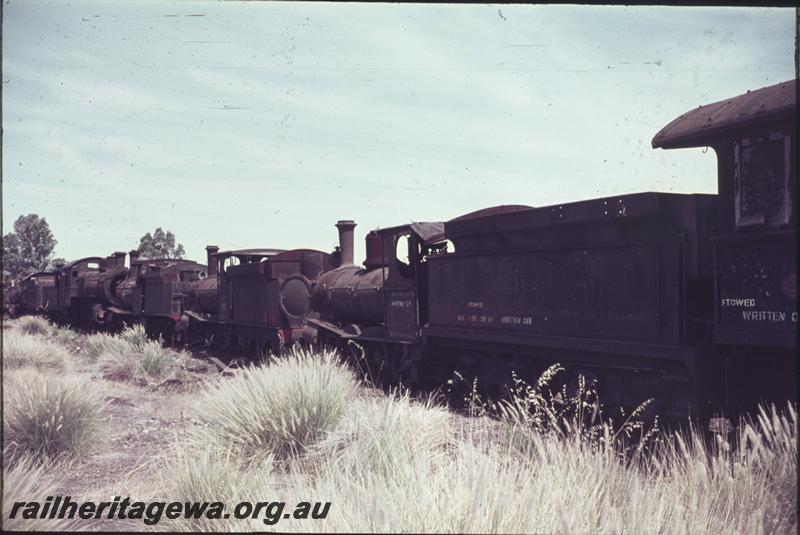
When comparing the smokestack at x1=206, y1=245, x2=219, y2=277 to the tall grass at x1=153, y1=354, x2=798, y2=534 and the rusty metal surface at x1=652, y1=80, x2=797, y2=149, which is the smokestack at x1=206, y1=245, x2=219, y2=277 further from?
the rusty metal surface at x1=652, y1=80, x2=797, y2=149

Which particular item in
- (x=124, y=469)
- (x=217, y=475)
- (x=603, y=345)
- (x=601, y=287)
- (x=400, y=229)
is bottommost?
(x=124, y=469)

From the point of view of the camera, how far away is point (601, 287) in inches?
320

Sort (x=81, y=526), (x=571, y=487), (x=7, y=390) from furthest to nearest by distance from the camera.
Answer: (x=7, y=390) < (x=81, y=526) < (x=571, y=487)

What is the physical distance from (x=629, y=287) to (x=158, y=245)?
236ft

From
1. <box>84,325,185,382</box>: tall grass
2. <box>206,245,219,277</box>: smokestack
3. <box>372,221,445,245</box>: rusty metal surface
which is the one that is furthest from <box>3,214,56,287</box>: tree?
<box>372,221,445,245</box>: rusty metal surface

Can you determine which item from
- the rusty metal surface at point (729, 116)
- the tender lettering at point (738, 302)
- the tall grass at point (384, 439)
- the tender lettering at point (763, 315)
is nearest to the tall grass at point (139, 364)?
the tall grass at point (384, 439)

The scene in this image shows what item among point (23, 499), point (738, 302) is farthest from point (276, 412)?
point (738, 302)

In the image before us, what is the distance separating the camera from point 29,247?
5909cm

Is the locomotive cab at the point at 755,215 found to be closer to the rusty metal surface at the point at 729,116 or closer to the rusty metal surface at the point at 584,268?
the rusty metal surface at the point at 729,116

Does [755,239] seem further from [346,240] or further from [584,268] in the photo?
[346,240]

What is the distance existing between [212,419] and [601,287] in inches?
189

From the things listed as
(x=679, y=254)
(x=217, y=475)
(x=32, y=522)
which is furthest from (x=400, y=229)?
(x=32, y=522)

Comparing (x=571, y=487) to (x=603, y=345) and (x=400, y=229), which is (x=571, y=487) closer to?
(x=603, y=345)

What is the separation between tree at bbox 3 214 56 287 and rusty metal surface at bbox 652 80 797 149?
61.7 m
